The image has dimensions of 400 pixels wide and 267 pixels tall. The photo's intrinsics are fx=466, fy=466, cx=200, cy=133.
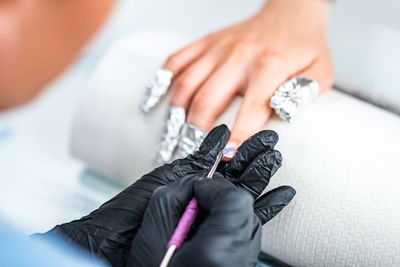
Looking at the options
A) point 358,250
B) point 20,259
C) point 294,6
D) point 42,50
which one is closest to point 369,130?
point 358,250

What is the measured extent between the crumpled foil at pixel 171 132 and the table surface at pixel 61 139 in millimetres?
252

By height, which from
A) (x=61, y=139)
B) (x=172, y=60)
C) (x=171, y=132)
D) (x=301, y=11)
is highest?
(x=301, y=11)

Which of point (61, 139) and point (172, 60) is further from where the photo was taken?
point (61, 139)

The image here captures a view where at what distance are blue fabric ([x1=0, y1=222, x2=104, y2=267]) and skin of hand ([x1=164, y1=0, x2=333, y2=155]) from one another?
0.39 metres

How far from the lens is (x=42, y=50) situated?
6.05 feet

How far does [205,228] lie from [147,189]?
18 cm

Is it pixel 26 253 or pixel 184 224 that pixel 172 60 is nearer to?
pixel 184 224

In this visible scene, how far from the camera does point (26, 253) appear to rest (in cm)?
45

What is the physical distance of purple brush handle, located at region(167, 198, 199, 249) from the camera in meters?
0.59

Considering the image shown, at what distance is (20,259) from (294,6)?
0.82m

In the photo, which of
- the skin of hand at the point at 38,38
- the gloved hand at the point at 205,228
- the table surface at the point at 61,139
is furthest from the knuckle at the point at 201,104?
the skin of hand at the point at 38,38

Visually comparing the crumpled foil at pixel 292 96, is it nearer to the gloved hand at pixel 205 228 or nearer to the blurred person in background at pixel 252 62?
the blurred person in background at pixel 252 62

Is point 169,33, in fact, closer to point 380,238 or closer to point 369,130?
point 369,130

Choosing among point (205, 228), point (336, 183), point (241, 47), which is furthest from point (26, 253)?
point (241, 47)
